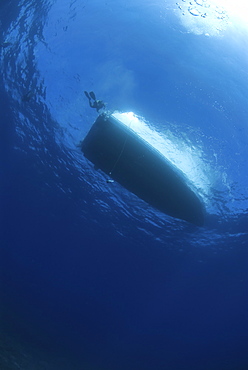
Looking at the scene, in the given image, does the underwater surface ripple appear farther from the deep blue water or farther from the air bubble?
the air bubble

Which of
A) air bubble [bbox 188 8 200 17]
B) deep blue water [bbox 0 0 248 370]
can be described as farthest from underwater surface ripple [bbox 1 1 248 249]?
air bubble [bbox 188 8 200 17]

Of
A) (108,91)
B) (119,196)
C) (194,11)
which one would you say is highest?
(194,11)

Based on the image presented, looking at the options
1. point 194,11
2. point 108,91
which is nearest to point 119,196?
point 108,91

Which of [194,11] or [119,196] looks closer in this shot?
[194,11]

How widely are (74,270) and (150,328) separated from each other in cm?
1040

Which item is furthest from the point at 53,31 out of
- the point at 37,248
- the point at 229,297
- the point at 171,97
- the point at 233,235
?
the point at 229,297

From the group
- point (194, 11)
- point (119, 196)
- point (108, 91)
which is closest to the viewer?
point (194, 11)

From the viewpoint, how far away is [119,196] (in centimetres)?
1490

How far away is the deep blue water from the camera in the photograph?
9.74m

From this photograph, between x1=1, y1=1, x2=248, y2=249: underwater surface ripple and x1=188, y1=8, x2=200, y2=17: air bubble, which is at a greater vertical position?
x1=188, y1=8, x2=200, y2=17: air bubble

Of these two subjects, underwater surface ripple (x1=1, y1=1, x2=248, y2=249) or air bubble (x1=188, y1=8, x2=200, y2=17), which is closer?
air bubble (x1=188, y1=8, x2=200, y2=17)

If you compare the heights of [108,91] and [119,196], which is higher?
[108,91]

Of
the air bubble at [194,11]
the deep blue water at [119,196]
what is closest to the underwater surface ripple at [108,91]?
the deep blue water at [119,196]

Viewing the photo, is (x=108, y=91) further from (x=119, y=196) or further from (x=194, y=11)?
(x=119, y=196)
